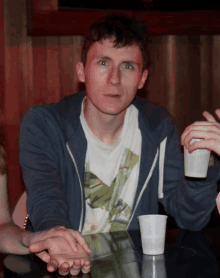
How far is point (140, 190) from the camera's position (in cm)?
187

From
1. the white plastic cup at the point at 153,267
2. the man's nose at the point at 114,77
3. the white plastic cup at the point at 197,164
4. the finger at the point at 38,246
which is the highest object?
the man's nose at the point at 114,77

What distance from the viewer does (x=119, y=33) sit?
5.90ft

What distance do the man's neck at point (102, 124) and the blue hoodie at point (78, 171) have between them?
0.06 m

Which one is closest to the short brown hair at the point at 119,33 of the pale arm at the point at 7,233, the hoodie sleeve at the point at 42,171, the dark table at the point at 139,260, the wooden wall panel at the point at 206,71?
the hoodie sleeve at the point at 42,171

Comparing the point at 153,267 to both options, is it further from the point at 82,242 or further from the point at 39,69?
the point at 39,69

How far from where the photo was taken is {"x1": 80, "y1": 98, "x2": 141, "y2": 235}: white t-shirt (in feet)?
5.85

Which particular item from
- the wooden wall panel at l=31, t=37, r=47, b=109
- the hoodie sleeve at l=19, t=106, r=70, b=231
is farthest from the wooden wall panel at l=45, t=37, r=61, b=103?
the hoodie sleeve at l=19, t=106, r=70, b=231

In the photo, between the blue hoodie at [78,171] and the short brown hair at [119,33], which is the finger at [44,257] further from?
the short brown hair at [119,33]

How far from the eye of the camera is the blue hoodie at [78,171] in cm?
153

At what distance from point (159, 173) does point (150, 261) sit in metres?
0.77


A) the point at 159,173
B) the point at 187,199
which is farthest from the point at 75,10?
the point at 187,199

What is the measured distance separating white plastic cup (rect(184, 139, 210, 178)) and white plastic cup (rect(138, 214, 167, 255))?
10.6 inches

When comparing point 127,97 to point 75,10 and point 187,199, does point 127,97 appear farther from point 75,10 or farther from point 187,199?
point 75,10

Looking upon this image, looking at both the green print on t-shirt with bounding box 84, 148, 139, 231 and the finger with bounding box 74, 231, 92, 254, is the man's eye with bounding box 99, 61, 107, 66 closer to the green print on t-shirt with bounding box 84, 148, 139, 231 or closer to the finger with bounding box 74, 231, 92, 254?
the green print on t-shirt with bounding box 84, 148, 139, 231
